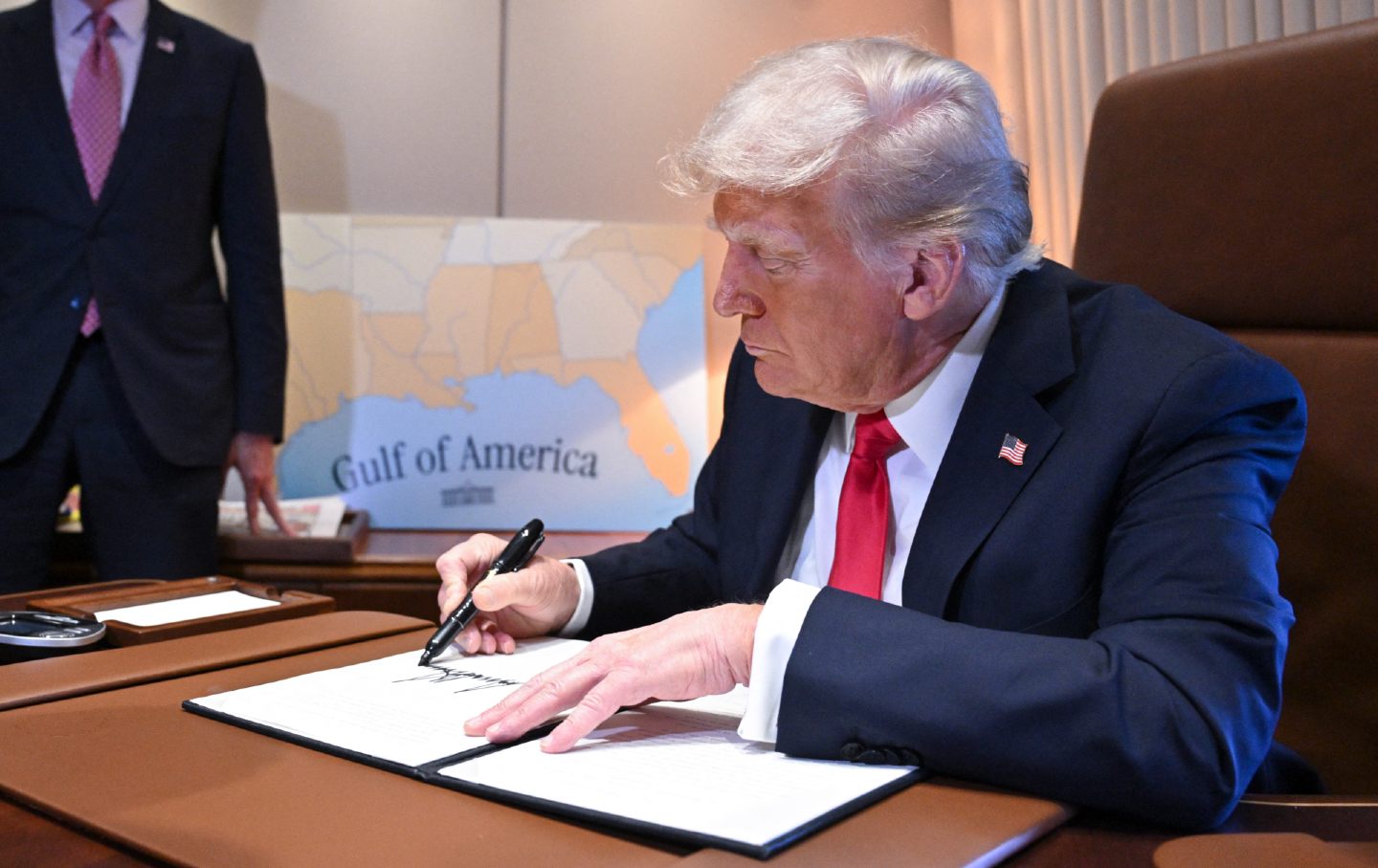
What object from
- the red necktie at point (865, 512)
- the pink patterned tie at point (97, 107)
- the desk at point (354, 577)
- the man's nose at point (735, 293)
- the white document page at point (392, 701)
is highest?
the pink patterned tie at point (97, 107)

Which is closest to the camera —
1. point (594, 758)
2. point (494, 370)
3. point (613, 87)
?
point (594, 758)

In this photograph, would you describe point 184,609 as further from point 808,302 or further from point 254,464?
point 254,464

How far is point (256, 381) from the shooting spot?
97.0 inches

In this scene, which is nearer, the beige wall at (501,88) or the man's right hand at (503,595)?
the man's right hand at (503,595)

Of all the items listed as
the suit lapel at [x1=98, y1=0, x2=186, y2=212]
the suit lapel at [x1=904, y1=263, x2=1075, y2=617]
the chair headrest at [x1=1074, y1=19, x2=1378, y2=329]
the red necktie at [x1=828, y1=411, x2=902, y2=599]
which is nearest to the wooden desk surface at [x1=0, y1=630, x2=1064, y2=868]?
the suit lapel at [x1=904, y1=263, x2=1075, y2=617]

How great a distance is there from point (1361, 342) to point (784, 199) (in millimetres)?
675

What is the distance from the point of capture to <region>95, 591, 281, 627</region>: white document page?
4.03 feet

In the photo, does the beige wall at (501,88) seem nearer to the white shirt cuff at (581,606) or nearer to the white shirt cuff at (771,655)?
the white shirt cuff at (581,606)

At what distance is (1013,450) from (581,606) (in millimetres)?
499

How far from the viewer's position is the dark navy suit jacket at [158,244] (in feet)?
7.47

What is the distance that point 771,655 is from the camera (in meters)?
0.88

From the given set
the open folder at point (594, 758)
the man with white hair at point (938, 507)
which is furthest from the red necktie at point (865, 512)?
the open folder at point (594, 758)

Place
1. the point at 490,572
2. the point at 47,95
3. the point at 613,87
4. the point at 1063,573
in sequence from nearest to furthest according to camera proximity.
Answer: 1. the point at 1063,573
2. the point at 490,572
3. the point at 47,95
4. the point at 613,87

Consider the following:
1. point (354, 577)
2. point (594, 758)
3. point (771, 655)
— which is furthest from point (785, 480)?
point (354, 577)
